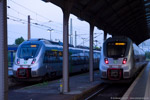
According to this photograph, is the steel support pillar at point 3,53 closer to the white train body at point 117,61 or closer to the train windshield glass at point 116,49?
the white train body at point 117,61

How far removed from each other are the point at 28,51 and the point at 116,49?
618 cm

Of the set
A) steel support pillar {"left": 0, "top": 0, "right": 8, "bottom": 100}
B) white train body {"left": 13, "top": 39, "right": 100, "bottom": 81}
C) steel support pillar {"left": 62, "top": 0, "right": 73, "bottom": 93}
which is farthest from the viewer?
white train body {"left": 13, "top": 39, "right": 100, "bottom": 81}

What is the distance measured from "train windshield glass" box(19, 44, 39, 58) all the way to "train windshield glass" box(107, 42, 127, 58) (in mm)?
5237

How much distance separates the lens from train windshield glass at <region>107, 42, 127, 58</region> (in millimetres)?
13490

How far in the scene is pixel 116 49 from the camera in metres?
13.8

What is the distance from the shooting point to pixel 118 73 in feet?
42.5

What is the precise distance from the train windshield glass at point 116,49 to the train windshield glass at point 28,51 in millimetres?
5237

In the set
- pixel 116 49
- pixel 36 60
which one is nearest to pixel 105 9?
pixel 116 49

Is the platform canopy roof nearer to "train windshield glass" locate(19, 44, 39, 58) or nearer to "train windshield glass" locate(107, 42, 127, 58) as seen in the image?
"train windshield glass" locate(107, 42, 127, 58)

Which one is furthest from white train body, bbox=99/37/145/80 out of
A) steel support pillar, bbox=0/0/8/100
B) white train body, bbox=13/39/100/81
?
steel support pillar, bbox=0/0/8/100

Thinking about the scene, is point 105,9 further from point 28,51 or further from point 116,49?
point 28,51

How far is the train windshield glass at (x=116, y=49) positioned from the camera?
13.5 metres

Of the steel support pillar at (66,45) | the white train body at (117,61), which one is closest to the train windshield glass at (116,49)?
the white train body at (117,61)

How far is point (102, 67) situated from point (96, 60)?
51.2 feet
